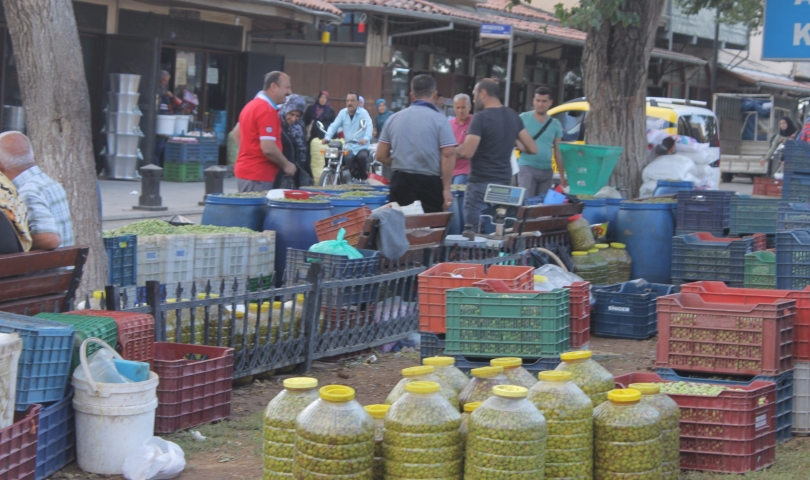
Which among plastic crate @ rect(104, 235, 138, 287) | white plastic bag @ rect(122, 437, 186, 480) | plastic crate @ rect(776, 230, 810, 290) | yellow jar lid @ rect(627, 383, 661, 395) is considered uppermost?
plastic crate @ rect(776, 230, 810, 290)

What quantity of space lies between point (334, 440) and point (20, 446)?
146 cm

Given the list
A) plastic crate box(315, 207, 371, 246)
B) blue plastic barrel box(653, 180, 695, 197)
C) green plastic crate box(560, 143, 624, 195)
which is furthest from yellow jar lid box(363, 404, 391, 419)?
blue plastic barrel box(653, 180, 695, 197)

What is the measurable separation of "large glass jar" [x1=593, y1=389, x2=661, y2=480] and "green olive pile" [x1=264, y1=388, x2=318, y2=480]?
121cm

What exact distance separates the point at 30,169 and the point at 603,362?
4.35 metres

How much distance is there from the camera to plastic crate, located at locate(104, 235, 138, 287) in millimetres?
7137

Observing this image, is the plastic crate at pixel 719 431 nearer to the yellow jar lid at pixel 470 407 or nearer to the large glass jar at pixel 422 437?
the yellow jar lid at pixel 470 407

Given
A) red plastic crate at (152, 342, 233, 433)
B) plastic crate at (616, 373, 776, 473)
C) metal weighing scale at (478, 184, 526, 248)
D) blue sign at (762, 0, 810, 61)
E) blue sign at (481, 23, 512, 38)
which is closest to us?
plastic crate at (616, 373, 776, 473)

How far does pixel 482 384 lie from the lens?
15.0ft

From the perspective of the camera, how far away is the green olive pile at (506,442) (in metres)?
3.87

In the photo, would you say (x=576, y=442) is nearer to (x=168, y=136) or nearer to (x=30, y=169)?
(x=30, y=169)

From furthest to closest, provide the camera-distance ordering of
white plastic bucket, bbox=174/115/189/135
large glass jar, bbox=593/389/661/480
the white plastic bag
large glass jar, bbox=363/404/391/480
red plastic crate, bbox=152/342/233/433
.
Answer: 1. white plastic bucket, bbox=174/115/189/135
2. red plastic crate, bbox=152/342/233/433
3. the white plastic bag
4. large glass jar, bbox=593/389/661/480
5. large glass jar, bbox=363/404/391/480

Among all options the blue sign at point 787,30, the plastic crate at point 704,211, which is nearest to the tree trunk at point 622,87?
the plastic crate at point 704,211

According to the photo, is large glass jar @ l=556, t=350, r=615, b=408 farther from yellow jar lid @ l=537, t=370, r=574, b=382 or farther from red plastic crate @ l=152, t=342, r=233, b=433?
red plastic crate @ l=152, t=342, r=233, b=433

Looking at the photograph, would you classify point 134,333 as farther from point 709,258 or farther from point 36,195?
point 709,258
